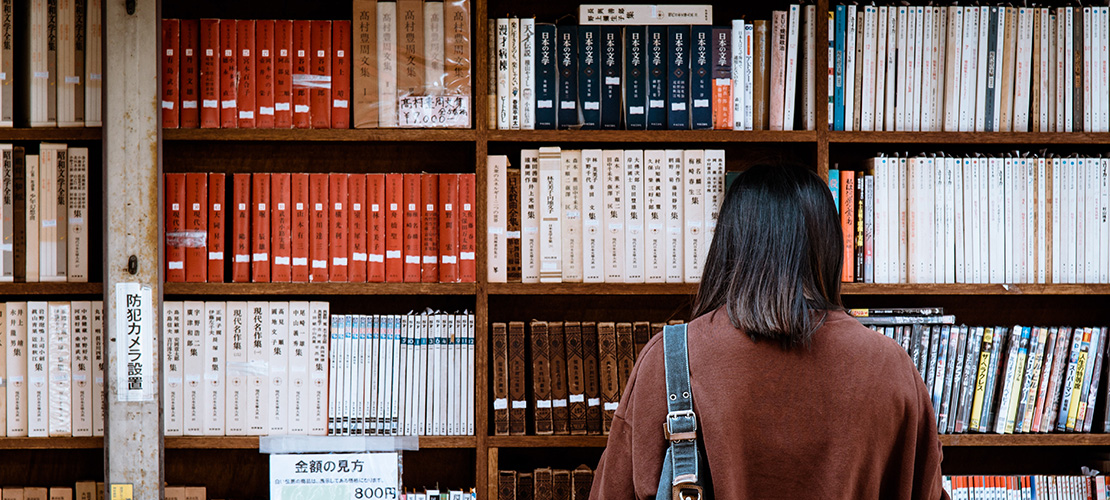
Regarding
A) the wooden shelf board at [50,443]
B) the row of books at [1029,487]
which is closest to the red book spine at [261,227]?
the wooden shelf board at [50,443]

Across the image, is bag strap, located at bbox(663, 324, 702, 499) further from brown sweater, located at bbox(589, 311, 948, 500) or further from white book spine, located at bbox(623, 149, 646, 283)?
white book spine, located at bbox(623, 149, 646, 283)

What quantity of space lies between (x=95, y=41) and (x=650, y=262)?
1.44 metres

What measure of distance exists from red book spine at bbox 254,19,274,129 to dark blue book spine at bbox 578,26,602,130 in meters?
0.75

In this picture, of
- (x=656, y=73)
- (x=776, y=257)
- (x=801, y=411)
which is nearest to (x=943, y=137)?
(x=656, y=73)

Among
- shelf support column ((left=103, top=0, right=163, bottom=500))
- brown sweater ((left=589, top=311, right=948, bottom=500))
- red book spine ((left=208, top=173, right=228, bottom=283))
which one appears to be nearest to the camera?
brown sweater ((left=589, top=311, right=948, bottom=500))

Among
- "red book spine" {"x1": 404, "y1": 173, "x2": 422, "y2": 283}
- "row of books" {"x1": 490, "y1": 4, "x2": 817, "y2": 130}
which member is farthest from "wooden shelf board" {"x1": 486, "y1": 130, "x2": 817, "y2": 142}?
"red book spine" {"x1": 404, "y1": 173, "x2": 422, "y2": 283}

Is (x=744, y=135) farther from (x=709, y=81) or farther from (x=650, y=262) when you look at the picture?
(x=650, y=262)

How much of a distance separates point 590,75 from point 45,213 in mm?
1346

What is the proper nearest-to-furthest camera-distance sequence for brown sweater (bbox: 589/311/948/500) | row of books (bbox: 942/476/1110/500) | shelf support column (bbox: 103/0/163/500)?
brown sweater (bbox: 589/311/948/500), shelf support column (bbox: 103/0/163/500), row of books (bbox: 942/476/1110/500)

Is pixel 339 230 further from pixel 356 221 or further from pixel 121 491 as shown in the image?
pixel 121 491

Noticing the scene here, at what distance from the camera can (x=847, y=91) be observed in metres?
1.98

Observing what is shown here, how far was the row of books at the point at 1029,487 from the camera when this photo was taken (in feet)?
6.61

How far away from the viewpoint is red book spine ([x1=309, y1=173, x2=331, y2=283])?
1921mm

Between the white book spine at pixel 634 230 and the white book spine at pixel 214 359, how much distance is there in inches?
38.6
